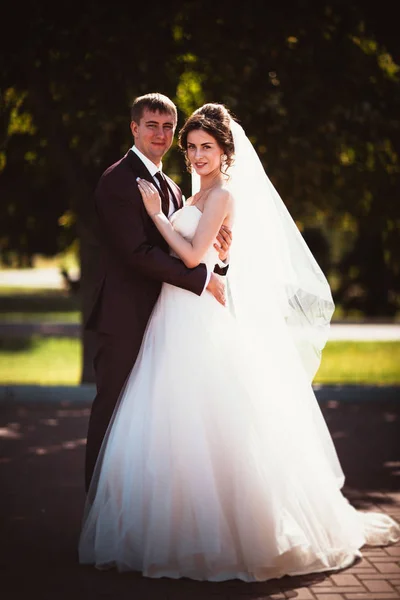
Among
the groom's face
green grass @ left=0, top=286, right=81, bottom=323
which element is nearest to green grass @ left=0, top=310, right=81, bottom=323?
green grass @ left=0, top=286, right=81, bottom=323

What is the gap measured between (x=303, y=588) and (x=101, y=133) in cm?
642

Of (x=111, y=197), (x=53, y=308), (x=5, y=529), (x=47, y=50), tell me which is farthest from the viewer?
(x=53, y=308)

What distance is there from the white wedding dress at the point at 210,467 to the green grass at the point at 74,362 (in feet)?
26.7

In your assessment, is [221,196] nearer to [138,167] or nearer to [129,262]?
[138,167]

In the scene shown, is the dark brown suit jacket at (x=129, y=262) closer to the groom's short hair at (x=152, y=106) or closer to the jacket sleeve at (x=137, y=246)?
the jacket sleeve at (x=137, y=246)

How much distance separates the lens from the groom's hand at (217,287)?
5.23 metres

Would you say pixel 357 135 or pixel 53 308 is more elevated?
pixel 357 135

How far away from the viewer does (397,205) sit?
36.3 ft

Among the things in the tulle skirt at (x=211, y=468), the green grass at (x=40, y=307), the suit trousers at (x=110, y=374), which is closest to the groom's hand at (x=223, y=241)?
the tulle skirt at (x=211, y=468)

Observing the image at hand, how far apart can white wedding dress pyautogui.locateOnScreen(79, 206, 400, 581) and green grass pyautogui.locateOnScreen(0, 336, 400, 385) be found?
321 inches

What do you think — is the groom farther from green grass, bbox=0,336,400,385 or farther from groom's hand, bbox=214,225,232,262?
green grass, bbox=0,336,400,385

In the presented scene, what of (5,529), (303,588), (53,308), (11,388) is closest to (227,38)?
(11,388)

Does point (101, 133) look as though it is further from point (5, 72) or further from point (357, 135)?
point (357, 135)

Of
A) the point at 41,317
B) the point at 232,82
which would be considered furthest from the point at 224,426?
the point at 41,317
